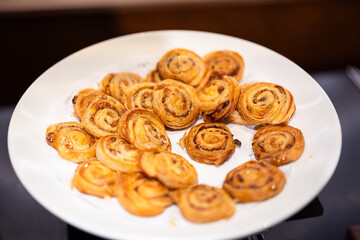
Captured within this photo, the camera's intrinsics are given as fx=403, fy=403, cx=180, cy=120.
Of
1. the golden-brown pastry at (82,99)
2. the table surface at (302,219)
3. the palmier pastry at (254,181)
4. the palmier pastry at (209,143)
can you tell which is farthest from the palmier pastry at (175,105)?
the table surface at (302,219)

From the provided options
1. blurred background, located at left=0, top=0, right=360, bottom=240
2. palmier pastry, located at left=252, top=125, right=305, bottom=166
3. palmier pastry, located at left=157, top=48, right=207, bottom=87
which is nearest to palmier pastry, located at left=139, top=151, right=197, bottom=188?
palmier pastry, located at left=252, top=125, right=305, bottom=166

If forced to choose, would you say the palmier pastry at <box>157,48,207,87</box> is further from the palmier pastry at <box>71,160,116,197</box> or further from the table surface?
the table surface

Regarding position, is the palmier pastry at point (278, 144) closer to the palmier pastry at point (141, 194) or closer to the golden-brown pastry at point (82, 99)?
the palmier pastry at point (141, 194)

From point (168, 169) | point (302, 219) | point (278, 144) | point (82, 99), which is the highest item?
point (82, 99)

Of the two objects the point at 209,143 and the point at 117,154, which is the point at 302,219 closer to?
the point at 209,143

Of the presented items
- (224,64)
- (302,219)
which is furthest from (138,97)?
(302,219)
